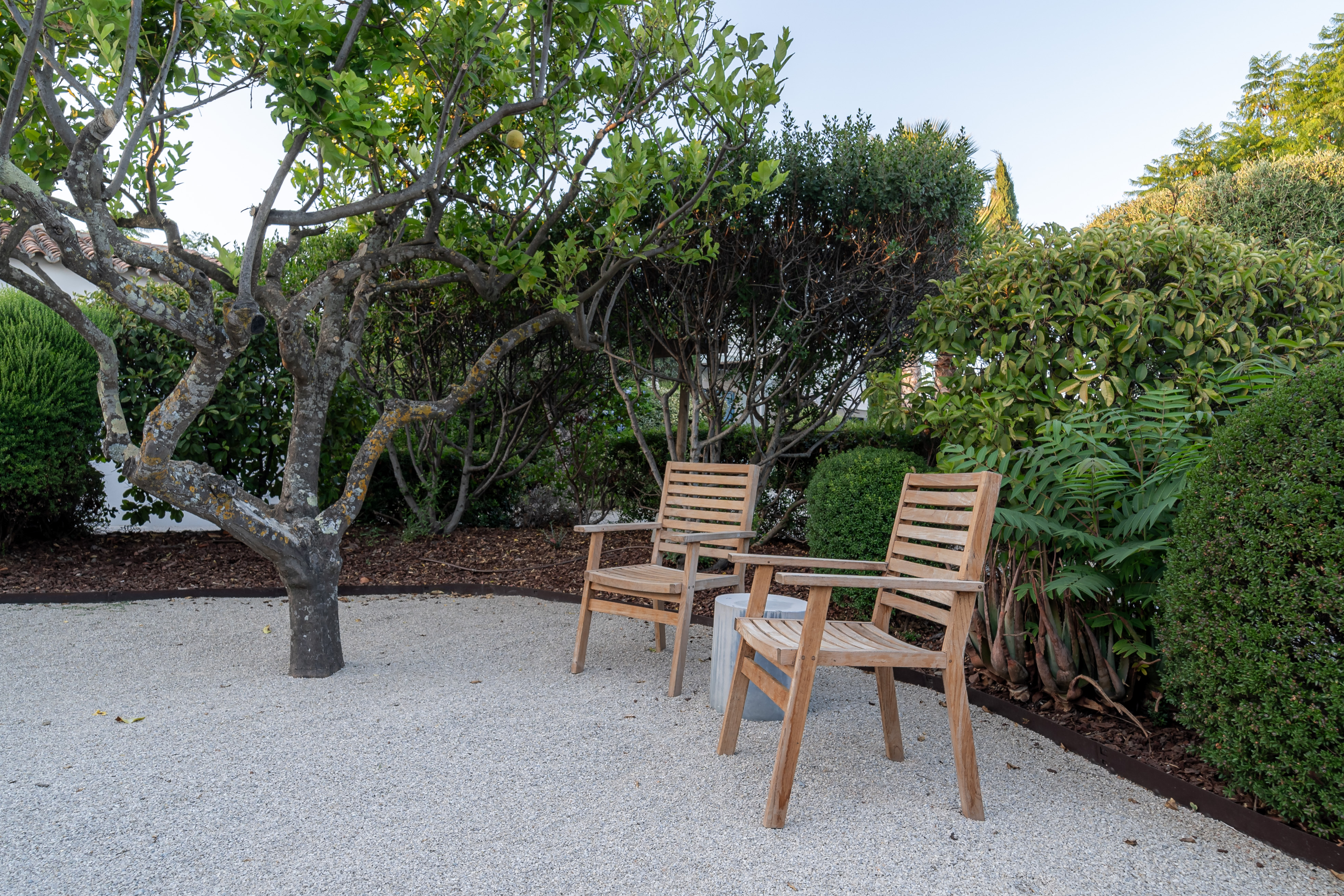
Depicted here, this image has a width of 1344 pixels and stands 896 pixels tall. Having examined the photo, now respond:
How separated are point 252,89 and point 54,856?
350cm

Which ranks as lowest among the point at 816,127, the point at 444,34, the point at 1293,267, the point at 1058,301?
the point at 1058,301

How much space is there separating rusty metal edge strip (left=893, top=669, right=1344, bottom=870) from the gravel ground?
47 mm

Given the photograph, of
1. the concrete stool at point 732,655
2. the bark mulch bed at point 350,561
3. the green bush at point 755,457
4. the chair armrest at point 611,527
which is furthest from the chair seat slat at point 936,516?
the green bush at point 755,457

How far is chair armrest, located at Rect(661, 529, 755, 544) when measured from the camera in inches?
149

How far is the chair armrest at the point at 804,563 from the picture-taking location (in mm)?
3025

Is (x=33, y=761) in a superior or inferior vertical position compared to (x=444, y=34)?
inferior

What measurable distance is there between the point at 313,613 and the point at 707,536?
6.78 feet

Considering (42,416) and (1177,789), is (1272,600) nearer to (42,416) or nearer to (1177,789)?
(1177,789)

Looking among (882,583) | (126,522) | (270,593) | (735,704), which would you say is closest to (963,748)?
(882,583)

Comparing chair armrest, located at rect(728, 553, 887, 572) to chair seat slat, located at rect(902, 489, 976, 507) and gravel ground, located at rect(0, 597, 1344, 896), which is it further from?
gravel ground, located at rect(0, 597, 1344, 896)

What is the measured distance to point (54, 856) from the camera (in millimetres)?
2156

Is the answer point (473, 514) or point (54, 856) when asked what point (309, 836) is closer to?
point (54, 856)

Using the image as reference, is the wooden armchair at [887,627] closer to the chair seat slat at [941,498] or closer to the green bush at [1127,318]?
the chair seat slat at [941,498]

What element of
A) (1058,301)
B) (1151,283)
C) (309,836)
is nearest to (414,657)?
(309,836)
